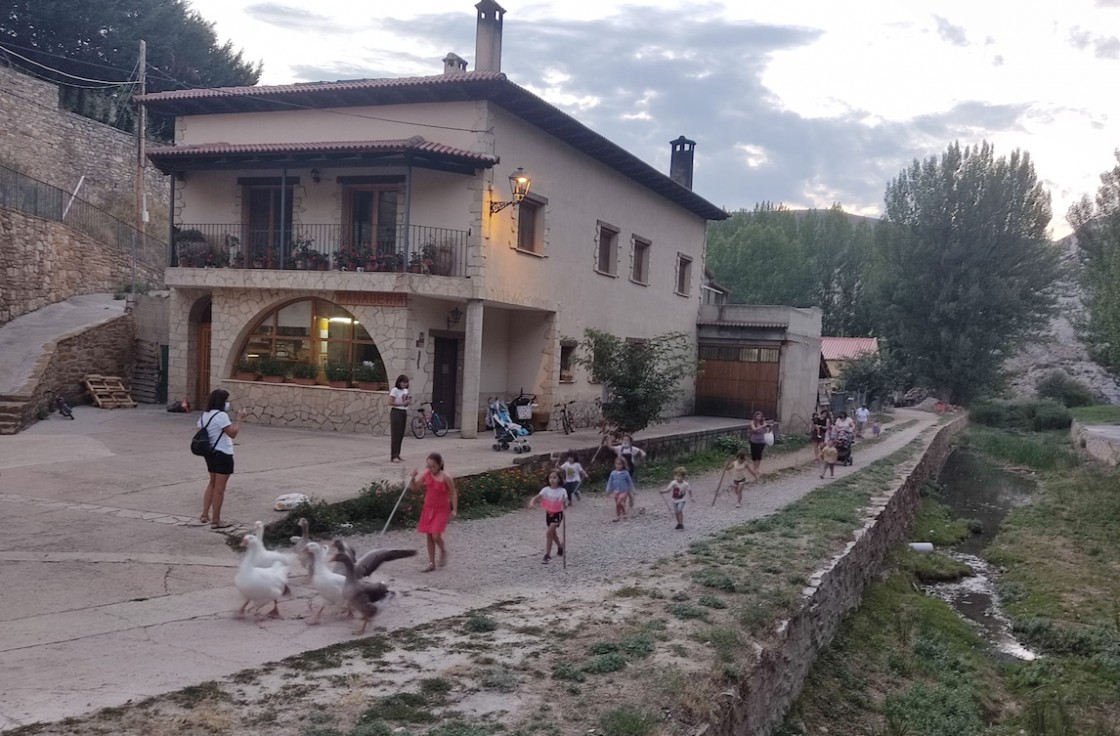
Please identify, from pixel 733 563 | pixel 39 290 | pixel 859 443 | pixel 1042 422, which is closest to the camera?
pixel 733 563

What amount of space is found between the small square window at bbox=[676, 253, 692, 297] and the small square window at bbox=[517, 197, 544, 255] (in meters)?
9.66

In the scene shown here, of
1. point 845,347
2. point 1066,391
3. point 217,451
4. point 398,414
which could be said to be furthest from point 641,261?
point 1066,391

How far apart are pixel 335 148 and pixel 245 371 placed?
223 inches

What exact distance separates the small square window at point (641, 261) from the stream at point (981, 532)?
1065 centimetres

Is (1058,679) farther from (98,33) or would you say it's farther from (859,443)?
(98,33)

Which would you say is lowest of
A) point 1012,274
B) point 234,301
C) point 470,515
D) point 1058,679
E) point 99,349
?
point 1058,679

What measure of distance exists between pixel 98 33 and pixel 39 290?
1786 cm

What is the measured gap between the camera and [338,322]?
18172 mm

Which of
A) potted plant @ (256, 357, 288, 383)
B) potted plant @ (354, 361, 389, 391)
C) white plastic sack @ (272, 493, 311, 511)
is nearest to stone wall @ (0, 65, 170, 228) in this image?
potted plant @ (256, 357, 288, 383)

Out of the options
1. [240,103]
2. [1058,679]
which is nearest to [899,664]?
[1058,679]

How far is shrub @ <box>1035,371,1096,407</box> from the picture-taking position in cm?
5025

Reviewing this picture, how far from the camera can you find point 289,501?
9.91m

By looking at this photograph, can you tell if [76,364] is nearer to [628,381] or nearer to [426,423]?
[426,423]

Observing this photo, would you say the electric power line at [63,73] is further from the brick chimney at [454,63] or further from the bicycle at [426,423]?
the bicycle at [426,423]
